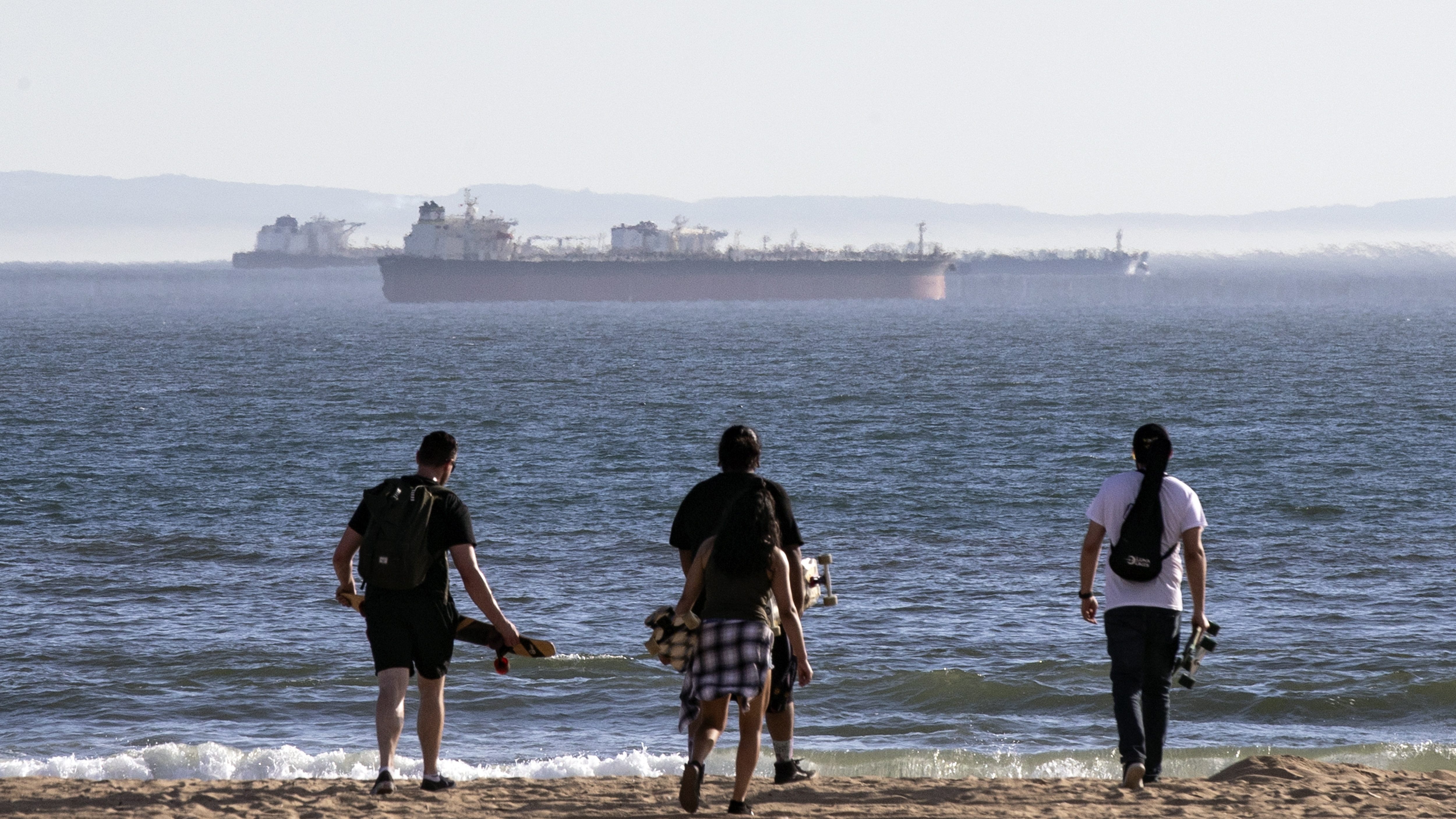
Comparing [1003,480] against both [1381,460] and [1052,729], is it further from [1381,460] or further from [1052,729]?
[1052,729]

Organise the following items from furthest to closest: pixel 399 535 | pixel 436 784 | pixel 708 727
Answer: pixel 436 784
pixel 399 535
pixel 708 727

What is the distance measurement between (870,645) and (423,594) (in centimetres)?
763

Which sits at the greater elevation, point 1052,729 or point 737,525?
point 737,525

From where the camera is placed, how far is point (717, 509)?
18.9 ft

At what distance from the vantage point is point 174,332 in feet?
302

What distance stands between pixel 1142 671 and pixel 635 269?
15996 centimetres

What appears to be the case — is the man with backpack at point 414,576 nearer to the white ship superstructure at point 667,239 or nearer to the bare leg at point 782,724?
the bare leg at point 782,724

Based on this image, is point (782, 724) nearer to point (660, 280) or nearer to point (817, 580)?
point (817, 580)

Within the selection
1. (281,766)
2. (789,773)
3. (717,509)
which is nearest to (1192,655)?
(789,773)

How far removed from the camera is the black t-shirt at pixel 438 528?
6020 millimetres

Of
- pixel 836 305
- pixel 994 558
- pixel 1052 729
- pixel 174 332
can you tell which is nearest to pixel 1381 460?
pixel 994 558

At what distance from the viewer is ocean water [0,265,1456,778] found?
10.4m

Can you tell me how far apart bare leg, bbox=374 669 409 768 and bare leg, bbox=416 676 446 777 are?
2.8 inches

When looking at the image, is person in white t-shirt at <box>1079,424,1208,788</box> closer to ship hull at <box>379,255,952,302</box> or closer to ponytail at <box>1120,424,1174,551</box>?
ponytail at <box>1120,424,1174,551</box>
